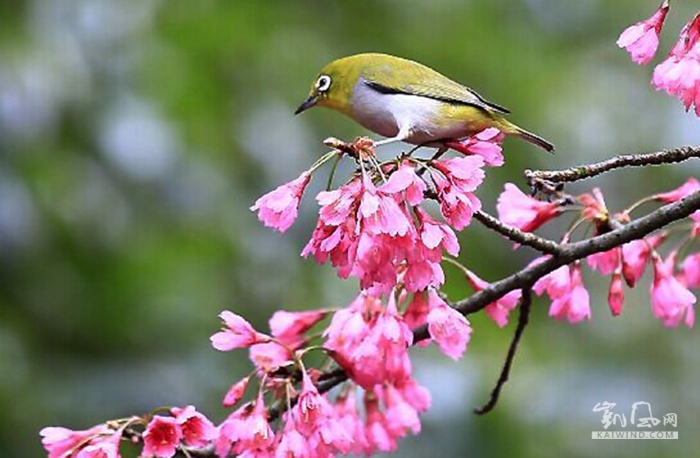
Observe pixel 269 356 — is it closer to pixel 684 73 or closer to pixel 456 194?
pixel 456 194

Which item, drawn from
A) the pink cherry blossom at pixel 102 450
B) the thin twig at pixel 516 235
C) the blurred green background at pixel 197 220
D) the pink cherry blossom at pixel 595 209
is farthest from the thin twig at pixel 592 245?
the blurred green background at pixel 197 220

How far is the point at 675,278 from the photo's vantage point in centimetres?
148

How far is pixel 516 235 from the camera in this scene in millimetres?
1107

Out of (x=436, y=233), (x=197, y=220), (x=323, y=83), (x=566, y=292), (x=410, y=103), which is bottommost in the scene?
(x=436, y=233)

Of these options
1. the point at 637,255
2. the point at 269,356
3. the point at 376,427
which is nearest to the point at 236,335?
the point at 269,356

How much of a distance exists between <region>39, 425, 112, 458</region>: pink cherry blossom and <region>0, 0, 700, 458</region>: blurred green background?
1777 mm

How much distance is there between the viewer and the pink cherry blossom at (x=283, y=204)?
111 cm

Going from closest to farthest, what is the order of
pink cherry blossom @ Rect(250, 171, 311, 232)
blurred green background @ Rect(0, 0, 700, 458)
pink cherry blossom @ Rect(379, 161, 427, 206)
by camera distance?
pink cherry blossom @ Rect(379, 161, 427, 206), pink cherry blossom @ Rect(250, 171, 311, 232), blurred green background @ Rect(0, 0, 700, 458)

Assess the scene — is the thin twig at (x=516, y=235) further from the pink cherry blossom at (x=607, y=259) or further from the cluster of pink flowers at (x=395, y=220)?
the pink cherry blossom at (x=607, y=259)

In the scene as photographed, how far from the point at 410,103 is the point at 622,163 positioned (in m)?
0.27

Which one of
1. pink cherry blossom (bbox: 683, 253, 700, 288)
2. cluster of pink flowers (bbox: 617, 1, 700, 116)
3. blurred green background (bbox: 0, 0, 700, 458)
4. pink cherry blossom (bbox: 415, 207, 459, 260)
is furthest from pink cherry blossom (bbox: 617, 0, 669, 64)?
blurred green background (bbox: 0, 0, 700, 458)

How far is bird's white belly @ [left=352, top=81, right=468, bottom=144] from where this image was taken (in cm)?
119

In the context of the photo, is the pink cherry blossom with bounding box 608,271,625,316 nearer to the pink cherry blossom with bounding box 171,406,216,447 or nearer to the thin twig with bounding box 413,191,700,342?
the thin twig with bounding box 413,191,700,342

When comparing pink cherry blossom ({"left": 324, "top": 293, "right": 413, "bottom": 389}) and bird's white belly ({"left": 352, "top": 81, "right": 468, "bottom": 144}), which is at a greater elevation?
bird's white belly ({"left": 352, "top": 81, "right": 468, "bottom": 144})
